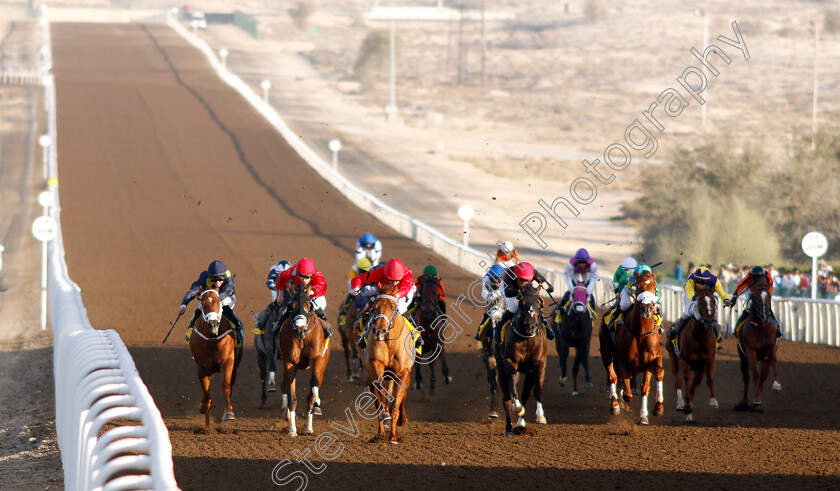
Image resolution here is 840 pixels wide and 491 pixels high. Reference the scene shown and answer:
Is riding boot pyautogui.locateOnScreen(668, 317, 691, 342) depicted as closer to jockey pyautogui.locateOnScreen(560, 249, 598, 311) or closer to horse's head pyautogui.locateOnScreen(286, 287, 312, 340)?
jockey pyautogui.locateOnScreen(560, 249, 598, 311)

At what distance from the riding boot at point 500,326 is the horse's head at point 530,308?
1.98 ft

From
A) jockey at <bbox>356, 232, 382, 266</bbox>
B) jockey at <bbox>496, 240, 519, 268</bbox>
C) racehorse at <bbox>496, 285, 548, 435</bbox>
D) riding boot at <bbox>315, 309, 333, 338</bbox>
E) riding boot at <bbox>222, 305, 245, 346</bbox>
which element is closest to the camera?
racehorse at <bbox>496, 285, 548, 435</bbox>

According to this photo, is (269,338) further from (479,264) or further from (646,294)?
(479,264)

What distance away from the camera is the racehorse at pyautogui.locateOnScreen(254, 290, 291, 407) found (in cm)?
1205

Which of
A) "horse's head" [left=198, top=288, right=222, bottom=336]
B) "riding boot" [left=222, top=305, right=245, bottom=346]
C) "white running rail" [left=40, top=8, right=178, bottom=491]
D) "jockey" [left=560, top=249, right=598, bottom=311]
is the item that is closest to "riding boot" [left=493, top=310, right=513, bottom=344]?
"jockey" [left=560, top=249, right=598, bottom=311]

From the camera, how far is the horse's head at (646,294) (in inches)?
443

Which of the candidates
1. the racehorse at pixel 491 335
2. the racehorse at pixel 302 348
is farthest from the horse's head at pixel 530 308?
the racehorse at pixel 302 348

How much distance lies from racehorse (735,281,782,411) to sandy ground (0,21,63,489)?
27.9 feet

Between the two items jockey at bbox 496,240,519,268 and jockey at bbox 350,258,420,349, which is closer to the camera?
jockey at bbox 350,258,420,349

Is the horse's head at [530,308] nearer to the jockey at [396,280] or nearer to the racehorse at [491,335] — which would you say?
the racehorse at [491,335]

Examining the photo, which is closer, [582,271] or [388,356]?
[388,356]

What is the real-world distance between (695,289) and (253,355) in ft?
27.2

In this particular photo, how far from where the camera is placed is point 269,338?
1276 cm

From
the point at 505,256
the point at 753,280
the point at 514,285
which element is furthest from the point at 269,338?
the point at 753,280
